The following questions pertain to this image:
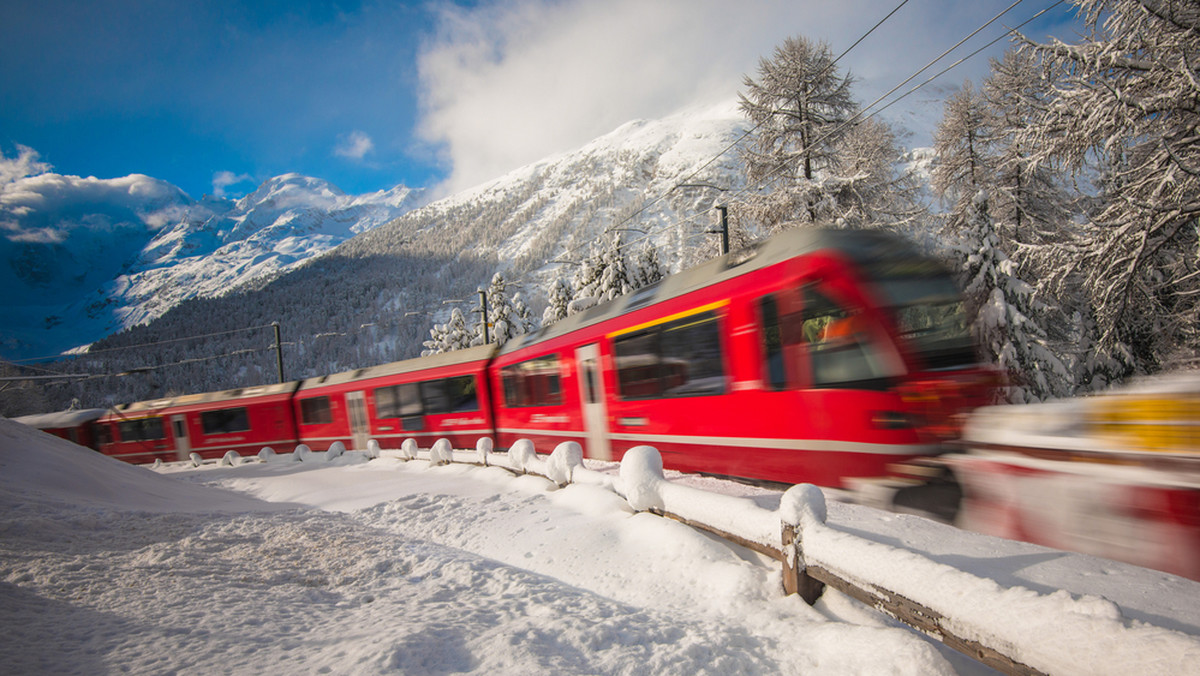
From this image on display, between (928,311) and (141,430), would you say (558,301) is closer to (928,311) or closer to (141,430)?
(141,430)

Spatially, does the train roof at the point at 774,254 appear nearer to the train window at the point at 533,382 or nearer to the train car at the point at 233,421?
the train window at the point at 533,382

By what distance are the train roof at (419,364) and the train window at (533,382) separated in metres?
1.47

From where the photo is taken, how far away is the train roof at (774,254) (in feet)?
18.7

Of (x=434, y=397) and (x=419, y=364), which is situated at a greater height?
(x=419, y=364)

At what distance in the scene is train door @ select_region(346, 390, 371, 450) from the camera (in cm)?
1595

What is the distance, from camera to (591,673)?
241 centimetres

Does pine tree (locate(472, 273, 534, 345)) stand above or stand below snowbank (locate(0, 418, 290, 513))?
above

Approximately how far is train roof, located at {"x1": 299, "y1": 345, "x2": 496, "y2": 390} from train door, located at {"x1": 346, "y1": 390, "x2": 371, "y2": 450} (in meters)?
0.59

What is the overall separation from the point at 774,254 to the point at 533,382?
6619 millimetres

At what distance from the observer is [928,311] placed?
223 inches

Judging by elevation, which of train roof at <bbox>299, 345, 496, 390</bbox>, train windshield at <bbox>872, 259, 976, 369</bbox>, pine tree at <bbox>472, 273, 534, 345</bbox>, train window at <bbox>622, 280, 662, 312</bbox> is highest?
pine tree at <bbox>472, 273, 534, 345</bbox>

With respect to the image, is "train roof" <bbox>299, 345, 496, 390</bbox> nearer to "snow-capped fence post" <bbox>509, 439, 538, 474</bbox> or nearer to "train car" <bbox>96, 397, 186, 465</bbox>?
"snow-capped fence post" <bbox>509, 439, 538, 474</bbox>

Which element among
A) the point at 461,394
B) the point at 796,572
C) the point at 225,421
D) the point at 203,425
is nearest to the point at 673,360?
the point at 796,572

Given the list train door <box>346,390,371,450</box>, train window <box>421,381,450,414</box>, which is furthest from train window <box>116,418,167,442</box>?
train window <box>421,381,450,414</box>
